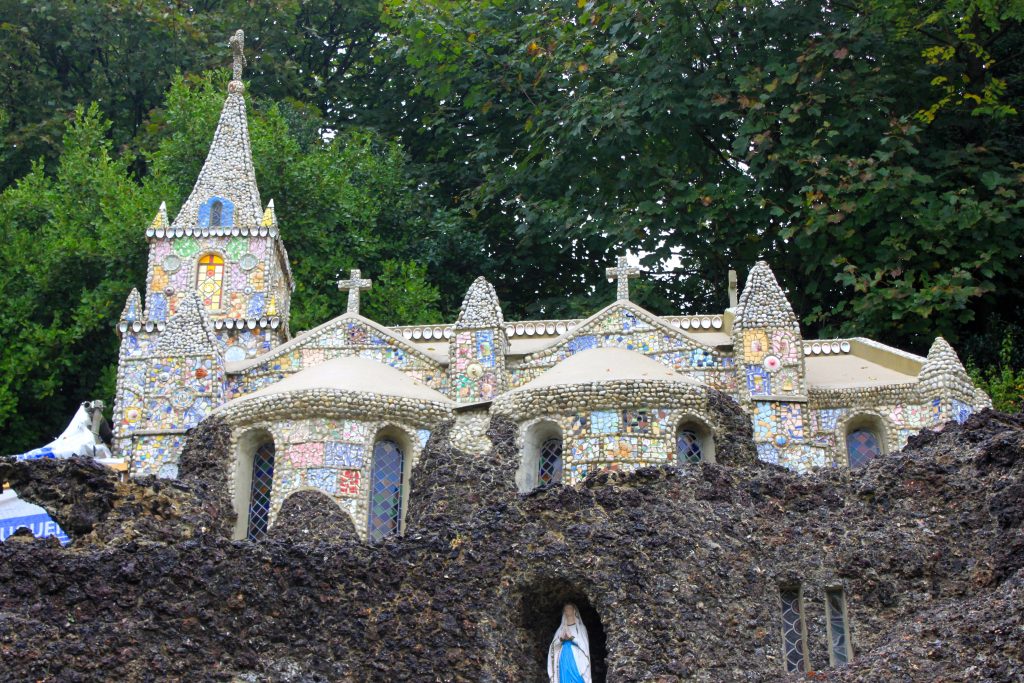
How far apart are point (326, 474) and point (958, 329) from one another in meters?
14.2

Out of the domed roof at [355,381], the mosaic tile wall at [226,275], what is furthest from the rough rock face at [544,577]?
the mosaic tile wall at [226,275]

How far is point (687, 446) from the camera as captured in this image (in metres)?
23.6

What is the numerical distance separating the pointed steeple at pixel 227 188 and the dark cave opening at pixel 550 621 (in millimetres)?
11860

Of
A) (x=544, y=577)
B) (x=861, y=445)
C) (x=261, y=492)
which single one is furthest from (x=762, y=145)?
(x=544, y=577)

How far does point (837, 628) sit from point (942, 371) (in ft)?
21.1

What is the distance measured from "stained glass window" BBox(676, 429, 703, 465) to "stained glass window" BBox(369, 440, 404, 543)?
4.29 metres

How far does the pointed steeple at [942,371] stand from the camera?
959 inches

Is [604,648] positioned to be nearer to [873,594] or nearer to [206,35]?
[873,594]

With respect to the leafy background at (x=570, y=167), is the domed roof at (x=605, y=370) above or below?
below

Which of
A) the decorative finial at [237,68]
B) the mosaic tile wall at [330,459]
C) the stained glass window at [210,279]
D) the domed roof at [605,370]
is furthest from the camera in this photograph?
the decorative finial at [237,68]

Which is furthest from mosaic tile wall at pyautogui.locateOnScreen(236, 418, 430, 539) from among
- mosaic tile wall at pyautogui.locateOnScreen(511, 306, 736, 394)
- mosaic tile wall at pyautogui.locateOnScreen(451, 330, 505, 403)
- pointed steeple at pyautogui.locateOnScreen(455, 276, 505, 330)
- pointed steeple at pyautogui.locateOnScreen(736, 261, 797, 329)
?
pointed steeple at pyautogui.locateOnScreen(736, 261, 797, 329)

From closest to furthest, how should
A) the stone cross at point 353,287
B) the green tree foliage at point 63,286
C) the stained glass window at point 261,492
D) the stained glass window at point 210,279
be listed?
1. the stained glass window at point 261,492
2. the stone cross at point 353,287
3. the stained glass window at point 210,279
4. the green tree foliage at point 63,286

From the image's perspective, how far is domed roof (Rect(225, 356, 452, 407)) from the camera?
24.0 meters

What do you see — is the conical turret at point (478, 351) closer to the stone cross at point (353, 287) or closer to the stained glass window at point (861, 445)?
the stone cross at point (353, 287)
